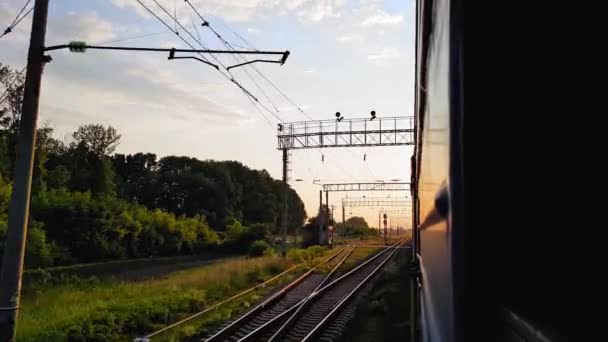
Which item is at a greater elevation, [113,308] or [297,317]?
[113,308]

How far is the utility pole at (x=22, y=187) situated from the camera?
291 inches

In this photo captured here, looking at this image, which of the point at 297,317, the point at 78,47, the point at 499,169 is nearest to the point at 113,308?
the point at 297,317

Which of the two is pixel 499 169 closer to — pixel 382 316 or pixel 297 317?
pixel 297 317

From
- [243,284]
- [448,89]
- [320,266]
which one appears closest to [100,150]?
[320,266]

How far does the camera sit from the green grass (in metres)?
12.4

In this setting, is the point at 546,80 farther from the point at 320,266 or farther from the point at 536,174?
the point at 320,266

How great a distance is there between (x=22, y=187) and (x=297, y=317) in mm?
9309

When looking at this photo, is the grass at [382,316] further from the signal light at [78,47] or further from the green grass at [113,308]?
the signal light at [78,47]

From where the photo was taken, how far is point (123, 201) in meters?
56.9

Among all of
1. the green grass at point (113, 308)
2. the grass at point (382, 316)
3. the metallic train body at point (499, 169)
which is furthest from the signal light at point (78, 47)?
the grass at point (382, 316)

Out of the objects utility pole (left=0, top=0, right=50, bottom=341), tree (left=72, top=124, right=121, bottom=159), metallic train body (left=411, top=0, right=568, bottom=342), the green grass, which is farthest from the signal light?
tree (left=72, top=124, right=121, bottom=159)

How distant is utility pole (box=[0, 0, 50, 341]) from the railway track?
16.0ft

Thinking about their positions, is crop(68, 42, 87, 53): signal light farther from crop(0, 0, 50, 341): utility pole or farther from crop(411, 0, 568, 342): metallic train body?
crop(411, 0, 568, 342): metallic train body

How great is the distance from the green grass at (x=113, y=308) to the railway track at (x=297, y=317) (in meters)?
2.47
